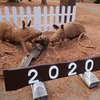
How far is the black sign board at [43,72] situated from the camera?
168cm

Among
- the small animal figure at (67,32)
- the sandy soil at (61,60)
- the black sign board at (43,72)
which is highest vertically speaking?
the black sign board at (43,72)

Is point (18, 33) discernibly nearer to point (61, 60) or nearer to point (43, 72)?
point (61, 60)

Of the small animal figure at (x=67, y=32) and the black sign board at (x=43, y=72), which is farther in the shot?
the small animal figure at (x=67, y=32)

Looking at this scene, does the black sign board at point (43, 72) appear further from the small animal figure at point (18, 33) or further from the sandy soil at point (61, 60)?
the small animal figure at point (18, 33)

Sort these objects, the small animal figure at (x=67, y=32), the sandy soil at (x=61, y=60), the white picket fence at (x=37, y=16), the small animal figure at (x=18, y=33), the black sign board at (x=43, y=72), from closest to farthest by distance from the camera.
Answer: the black sign board at (x=43, y=72) < the sandy soil at (x=61, y=60) < the small animal figure at (x=18, y=33) < the small animal figure at (x=67, y=32) < the white picket fence at (x=37, y=16)

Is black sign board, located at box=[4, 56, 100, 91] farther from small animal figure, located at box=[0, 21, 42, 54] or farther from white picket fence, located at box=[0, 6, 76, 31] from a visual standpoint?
white picket fence, located at box=[0, 6, 76, 31]

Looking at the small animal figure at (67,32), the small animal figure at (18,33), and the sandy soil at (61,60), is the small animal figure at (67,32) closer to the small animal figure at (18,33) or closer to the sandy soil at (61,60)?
the sandy soil at (61,60)

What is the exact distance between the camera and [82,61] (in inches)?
77.7

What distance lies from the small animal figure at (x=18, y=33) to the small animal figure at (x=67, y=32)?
1.77 feet

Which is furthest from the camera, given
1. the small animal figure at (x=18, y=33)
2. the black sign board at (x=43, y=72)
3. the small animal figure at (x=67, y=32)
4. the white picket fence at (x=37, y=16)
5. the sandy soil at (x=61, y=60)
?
the white picket fence at (x=37, y=16)

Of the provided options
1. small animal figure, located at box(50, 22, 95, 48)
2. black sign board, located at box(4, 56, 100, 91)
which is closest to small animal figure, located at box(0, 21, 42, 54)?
small animal figure, located at box(50, 22, 95, 48)

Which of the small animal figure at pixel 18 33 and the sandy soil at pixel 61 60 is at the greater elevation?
the small animal figure at pixel 18 33

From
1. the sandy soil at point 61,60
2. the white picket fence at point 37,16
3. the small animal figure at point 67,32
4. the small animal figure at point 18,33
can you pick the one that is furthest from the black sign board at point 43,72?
the white picket fence at point 37,16

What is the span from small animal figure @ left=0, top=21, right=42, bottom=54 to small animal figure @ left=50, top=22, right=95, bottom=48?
1.77 feet
